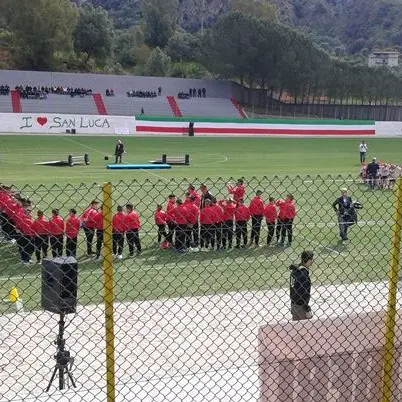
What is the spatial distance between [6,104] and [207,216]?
44.3m

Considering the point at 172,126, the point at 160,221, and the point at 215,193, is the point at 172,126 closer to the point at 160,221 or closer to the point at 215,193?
the point at 215,193

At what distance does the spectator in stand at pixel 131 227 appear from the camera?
47.9 ft

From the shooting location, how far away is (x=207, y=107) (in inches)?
2581

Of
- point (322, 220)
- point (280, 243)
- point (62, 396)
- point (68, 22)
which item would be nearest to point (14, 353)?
point (62, 396)

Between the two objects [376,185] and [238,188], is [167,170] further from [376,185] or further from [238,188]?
[238,188]

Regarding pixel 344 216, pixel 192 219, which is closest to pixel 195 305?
pixel 192 219

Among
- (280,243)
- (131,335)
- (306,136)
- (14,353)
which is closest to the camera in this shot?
(14,353)

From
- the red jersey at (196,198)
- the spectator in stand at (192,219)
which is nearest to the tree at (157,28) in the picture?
the red jersey at (196,198)

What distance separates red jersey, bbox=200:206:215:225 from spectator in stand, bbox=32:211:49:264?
3669 mm

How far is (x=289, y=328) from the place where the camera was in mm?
6000

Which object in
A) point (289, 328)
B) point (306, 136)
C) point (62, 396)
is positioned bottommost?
point (306, 136)

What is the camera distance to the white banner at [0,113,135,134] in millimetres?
46906

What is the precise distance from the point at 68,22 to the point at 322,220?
58394 millimetres

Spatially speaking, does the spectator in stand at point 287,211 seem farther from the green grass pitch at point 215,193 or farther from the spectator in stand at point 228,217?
the spectator in stand at point 228,217
